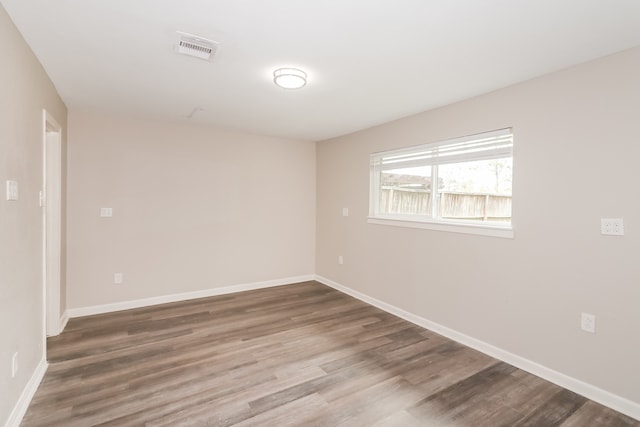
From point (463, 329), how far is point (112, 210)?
413 cm

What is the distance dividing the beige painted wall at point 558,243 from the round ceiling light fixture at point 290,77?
1.59 meters

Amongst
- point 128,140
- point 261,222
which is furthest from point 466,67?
point 128,140

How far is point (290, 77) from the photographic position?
2434mm

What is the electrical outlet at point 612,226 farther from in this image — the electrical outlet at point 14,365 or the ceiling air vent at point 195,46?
the electrical outlet at point 14,365

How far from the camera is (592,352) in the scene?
2211 millimetres

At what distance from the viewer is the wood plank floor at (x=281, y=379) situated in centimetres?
199

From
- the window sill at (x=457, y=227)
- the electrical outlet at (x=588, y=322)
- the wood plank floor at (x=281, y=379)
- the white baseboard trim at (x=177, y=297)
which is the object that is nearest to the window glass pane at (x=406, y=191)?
the window sill at (x=457, y=227)

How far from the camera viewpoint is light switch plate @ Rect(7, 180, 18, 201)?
176cm

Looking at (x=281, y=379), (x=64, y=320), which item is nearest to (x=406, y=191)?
(x=281, y=379)

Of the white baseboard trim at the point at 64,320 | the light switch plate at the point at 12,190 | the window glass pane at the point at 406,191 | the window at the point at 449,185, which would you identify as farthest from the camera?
the window glass pane at the point at 406,191

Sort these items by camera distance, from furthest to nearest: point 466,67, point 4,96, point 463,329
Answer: point 463,329
point 466,67
point 4,96

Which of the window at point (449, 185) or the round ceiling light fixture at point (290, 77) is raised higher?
the round ceiling light fixture at point (290, 77)

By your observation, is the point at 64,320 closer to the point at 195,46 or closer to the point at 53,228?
the point at 53,228

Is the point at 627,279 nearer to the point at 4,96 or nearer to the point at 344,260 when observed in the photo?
the point at 344,260
